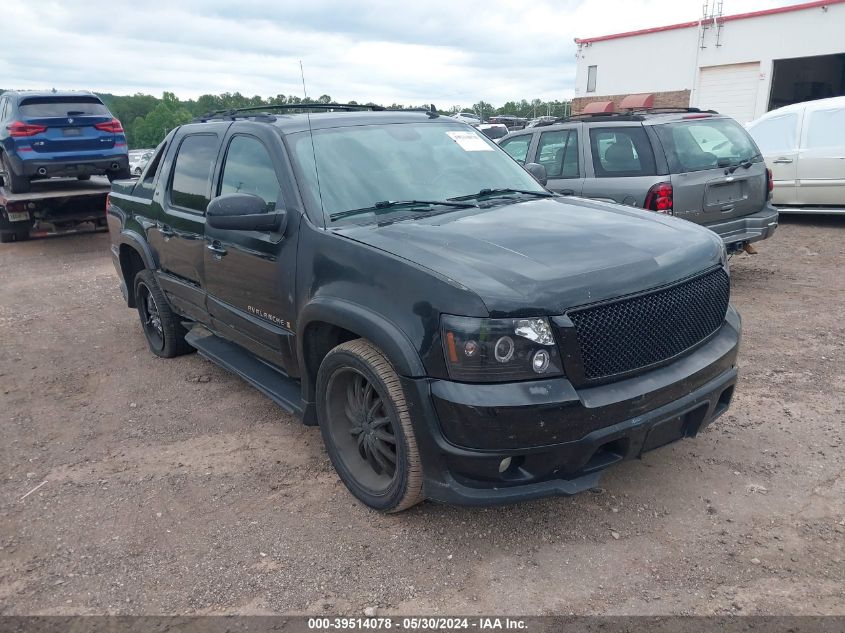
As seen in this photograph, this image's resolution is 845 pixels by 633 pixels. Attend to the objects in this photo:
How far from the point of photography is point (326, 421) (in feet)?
11.4

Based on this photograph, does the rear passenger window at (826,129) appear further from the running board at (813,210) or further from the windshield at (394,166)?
the windshield at (394,166)

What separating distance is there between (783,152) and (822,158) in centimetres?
62

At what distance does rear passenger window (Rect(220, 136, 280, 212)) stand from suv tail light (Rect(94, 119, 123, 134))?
30.0ft

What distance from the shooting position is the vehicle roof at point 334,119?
154 inches

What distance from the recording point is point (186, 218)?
4652 millimetres

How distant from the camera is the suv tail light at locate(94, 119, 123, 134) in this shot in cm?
1194

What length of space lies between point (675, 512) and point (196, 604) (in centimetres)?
222

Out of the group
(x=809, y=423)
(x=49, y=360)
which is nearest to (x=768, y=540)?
(x=809, y=423)

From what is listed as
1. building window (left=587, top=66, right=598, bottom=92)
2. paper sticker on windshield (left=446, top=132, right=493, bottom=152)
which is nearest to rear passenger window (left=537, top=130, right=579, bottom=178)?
paper sticker on windshield (left=446, top=132, right=493, bottom=152)

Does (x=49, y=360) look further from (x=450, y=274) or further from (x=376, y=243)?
(x=450, y=274)

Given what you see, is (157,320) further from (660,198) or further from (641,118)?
(641,118)

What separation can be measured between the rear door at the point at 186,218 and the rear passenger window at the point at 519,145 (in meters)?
4.34

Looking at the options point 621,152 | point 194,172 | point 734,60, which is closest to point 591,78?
point 734,60

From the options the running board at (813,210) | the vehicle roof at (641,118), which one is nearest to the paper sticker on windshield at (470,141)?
the vehicle roof at (641,118)
